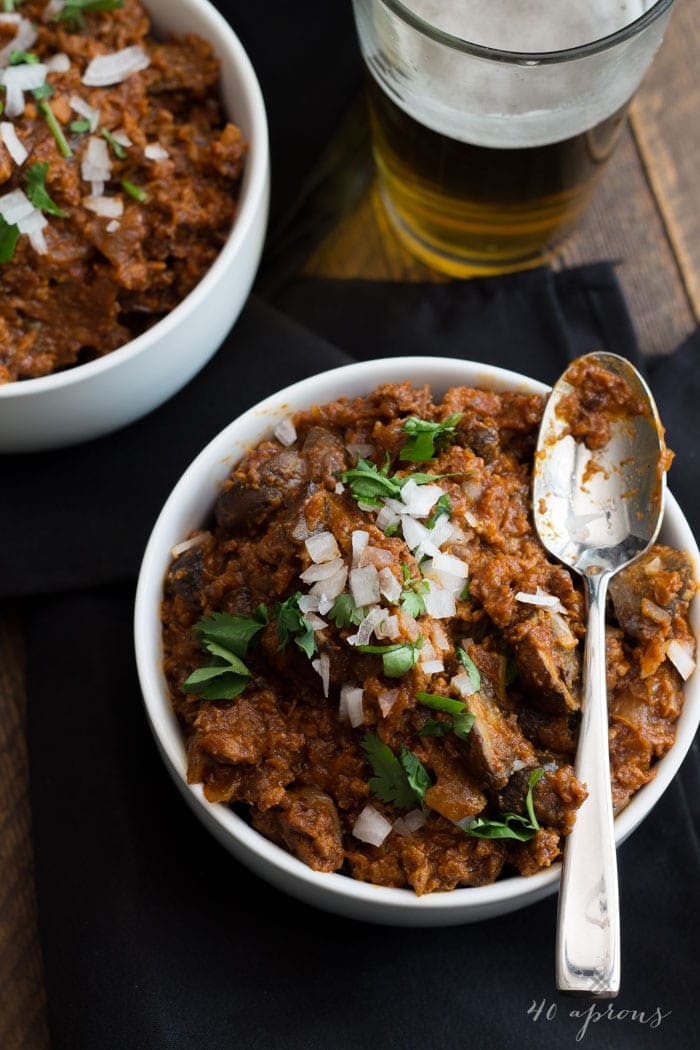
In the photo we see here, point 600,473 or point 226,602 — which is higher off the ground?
point 600,473

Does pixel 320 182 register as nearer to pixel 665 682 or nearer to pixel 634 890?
pixel 665 682

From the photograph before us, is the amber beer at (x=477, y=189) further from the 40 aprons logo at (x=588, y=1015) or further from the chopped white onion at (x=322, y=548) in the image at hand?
the 40 aprons logo at (x=588, y=1015)

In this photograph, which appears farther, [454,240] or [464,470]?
[454,240]

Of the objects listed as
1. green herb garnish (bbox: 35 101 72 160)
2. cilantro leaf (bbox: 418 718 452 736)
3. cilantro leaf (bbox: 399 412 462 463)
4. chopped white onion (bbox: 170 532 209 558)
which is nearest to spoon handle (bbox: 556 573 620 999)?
cilantro leaf (bbox: 418 718 452 736)

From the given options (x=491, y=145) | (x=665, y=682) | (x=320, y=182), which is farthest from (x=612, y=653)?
(x=320, y=182)

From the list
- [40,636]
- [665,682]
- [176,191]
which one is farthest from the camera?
[40,636]

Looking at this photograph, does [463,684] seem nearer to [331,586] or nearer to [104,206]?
[331,586]
